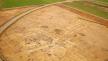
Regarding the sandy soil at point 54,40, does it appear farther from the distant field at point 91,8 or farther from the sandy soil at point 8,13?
the distant field at point 91,8

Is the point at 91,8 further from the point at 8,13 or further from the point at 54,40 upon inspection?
the point at 8,13

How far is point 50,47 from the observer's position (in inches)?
269

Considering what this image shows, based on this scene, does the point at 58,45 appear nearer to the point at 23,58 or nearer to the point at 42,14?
the point at 23,58

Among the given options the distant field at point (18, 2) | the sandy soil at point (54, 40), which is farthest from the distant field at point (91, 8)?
the distant field at point (18, 2)

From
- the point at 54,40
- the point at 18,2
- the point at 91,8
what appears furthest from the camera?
the point at 18,2

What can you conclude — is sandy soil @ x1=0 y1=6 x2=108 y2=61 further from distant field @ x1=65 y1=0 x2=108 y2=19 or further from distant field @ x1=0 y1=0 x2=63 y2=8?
distant field @ x1=0 y1=0 x2=63 y2=8

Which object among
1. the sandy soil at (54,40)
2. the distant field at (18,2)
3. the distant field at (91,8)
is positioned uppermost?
the distant field at (18,2)

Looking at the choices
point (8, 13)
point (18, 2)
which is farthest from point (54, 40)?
point (18, 2)

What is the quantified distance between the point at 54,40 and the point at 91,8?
594 cm

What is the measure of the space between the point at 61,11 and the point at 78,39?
165 inches

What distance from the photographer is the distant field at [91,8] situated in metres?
10.9

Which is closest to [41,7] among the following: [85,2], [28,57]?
[85,2]

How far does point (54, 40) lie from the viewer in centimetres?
742

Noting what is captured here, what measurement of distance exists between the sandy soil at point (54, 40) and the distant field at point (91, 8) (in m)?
1.75
